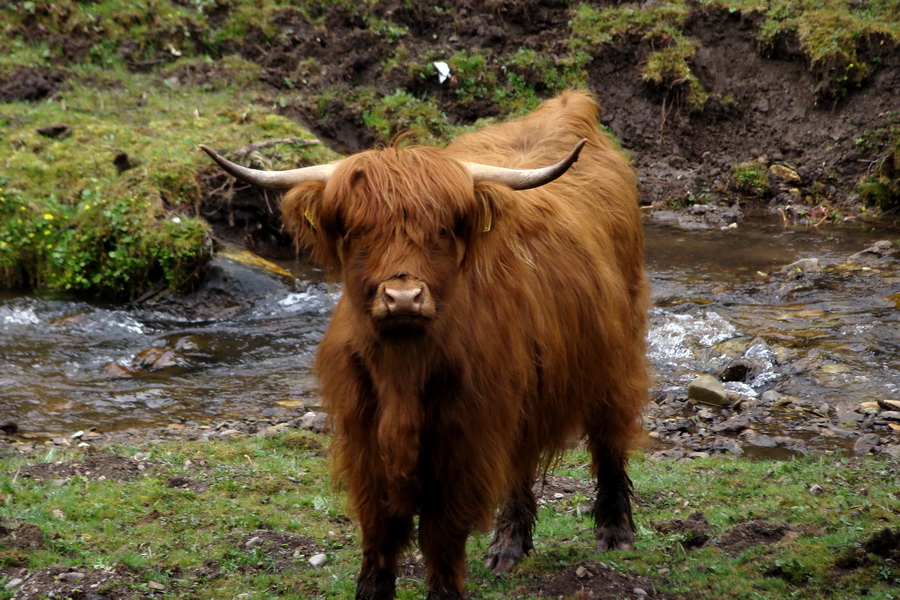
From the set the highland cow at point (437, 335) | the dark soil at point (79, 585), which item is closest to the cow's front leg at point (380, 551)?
the highland cow at point (437, 335)

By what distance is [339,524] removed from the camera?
4969 mm

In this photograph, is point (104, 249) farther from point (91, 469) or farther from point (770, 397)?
point (770, 397)

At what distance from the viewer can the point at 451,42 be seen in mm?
16312

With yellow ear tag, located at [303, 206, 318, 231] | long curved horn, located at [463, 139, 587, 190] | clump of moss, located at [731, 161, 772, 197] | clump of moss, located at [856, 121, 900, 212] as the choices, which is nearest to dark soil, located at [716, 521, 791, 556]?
long curved horn, located at [463, 139, 587, 190]

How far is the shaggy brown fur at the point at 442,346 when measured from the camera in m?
3.32

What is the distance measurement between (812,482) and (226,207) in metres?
7.84

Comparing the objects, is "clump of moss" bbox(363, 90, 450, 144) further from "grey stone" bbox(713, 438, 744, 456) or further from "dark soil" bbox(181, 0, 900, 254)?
"grey stone" bbox(713, 438, 744, 456)

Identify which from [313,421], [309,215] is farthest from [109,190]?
[309,215]

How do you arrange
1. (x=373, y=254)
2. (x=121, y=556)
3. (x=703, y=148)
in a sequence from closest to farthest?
(x=373, y=254) < (x=121, y=556) < (x=703, y=148)

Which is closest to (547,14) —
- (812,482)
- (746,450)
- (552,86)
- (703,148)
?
(552,86)

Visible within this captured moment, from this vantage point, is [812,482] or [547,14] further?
[547,14]

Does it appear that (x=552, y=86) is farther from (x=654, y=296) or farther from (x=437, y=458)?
(x=437, y=458)

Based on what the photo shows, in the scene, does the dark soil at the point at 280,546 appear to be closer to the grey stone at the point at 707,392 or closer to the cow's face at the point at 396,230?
the cow's face at the point at 396,230

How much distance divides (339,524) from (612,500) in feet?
4.79
